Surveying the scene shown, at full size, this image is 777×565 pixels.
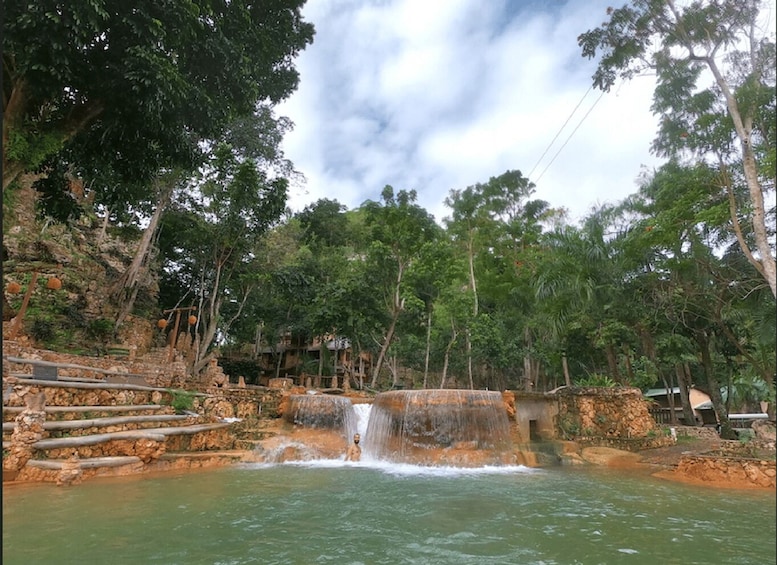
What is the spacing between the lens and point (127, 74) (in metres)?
4.69

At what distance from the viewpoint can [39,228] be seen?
13539 millimetres

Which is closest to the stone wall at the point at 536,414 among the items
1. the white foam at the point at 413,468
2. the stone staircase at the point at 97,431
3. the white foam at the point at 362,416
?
the white foam at the point at 413,468

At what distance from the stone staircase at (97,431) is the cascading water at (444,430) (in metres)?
3.22

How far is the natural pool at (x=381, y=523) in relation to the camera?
196cm

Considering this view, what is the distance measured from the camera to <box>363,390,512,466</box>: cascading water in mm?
8938

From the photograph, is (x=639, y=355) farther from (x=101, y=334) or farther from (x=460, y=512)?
(x=101, y=334)

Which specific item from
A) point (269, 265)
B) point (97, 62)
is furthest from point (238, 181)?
point (97, 62)

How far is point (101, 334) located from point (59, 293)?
180cm

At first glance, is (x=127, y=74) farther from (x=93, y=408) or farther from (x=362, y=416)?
(x=362, y=416)

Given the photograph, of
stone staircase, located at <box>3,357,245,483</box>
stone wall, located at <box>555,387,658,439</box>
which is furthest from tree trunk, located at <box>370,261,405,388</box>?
stone staircase, located at <box>3,357,245,483</box>

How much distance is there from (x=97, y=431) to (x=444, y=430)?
6.25 metres

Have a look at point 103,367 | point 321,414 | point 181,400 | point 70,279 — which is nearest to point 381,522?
point 181,400

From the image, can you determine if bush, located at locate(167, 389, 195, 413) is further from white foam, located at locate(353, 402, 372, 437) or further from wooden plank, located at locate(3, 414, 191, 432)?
white foam, located at locate(353, 402, 372, 437)

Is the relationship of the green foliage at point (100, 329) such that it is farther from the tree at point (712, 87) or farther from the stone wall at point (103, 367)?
the tree at point (712, 87)
